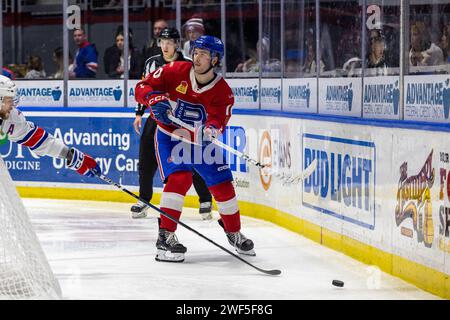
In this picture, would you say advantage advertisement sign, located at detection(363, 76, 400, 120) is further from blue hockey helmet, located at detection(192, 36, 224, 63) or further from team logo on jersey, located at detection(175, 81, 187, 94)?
team logo on jersey, located at detection(175, 81, 187, 94)

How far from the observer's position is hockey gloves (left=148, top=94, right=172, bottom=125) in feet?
20.5

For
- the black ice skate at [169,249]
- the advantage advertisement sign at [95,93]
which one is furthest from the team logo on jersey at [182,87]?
the advantage advertisement sign at [95,93]

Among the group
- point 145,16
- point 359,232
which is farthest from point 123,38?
point 359,232

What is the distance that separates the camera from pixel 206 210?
8406mm

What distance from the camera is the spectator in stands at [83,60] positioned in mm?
10805

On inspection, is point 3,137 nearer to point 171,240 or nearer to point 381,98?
point 171,240

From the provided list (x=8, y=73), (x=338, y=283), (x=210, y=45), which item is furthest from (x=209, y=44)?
(x=8, y=73)

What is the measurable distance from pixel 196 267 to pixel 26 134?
1.27 meters

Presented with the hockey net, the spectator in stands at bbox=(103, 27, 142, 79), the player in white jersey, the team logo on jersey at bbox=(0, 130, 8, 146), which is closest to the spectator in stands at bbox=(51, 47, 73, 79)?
the spectator in stands at bbox=(103, 27, 142, 79)

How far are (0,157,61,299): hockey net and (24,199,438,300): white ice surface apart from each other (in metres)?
0.32

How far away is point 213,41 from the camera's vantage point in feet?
20.5

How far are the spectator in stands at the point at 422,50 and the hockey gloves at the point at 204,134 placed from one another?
3.78 feet

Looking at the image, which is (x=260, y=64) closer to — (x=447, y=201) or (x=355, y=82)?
(x=355, y=82)

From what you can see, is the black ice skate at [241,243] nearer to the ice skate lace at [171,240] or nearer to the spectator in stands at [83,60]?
the ice skate lace at [171,240]
